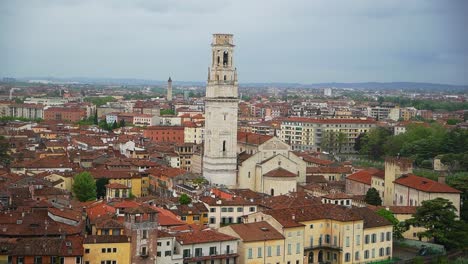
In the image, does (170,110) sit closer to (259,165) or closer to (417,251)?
(259,165)

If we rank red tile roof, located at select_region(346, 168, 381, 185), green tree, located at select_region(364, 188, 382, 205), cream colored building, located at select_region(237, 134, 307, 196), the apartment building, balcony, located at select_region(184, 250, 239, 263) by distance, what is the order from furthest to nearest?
the apartment building, red tile roof, located at select_region(346, 168, 381, 185), cream colored building, located at select_region(237, 134, 307, 196), green tree, located at select_region(364, 188, 382, 205), balcony, located at select_region(184, 250, 239, 263)

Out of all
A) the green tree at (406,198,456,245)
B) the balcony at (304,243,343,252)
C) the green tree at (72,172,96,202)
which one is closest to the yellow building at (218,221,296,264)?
the balcony at (304,243,343,252)

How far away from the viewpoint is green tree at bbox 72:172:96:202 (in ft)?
135

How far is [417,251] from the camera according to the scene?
32969mm

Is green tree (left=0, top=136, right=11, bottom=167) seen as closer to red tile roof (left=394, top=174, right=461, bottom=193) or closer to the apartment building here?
red tile roof (left=394, top=174, right=461, bottom=193)

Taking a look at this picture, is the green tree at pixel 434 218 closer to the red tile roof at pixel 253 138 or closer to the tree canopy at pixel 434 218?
the tree canopy at pixel 434 218

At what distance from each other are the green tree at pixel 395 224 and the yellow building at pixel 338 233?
1821 millimetres

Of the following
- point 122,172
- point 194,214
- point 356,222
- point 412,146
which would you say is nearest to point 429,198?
point 356,222

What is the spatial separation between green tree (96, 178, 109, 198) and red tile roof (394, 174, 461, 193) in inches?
665

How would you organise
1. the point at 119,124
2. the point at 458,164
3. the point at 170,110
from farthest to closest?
the point at 170,110
the point at 119,124
the point at 458,164

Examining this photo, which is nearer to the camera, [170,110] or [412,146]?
[412,146]

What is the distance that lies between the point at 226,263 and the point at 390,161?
58.7 ft

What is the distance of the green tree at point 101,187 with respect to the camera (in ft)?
142

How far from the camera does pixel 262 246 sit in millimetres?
28453
